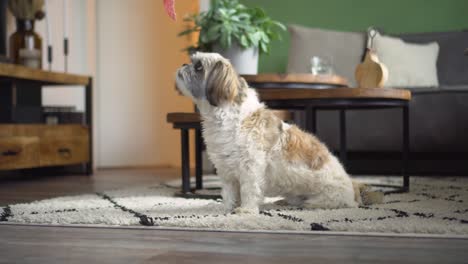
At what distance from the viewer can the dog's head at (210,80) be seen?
2344 mm

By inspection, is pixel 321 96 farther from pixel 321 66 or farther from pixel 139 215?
pixel 139 215

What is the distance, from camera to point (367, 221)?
2166mm

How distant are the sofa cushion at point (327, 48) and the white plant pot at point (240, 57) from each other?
196cm

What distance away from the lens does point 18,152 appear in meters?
4.44

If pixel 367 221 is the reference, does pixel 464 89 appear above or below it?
above

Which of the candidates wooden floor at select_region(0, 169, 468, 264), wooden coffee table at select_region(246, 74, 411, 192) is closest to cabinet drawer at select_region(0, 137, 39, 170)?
wooden coffee table at select_region(246, 74, 411, 192)

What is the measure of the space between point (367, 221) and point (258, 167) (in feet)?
1.58

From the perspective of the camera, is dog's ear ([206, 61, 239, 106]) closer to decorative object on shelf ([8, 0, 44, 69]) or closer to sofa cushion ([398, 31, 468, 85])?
decorative object on shelf ([8, 0, 44, 69])

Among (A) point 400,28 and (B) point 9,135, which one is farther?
(A) point 400,28

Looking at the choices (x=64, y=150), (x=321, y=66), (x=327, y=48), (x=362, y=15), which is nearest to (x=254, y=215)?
(x=321, y=66)

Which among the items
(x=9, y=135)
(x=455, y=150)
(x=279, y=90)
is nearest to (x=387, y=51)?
(x=455, y=150)

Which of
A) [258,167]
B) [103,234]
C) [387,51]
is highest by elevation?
[387,51]

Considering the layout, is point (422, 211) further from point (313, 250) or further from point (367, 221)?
point (313, 250)

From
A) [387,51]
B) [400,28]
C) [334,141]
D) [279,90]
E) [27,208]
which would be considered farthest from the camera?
[400,28]
